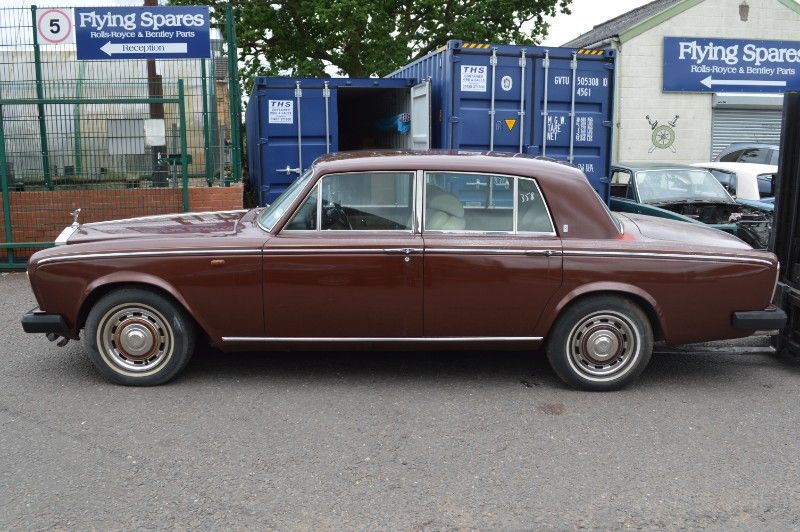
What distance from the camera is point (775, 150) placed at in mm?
15422

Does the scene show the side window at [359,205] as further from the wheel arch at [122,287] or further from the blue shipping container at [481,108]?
the blue shipping container at [481,108]

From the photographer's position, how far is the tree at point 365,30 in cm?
2077

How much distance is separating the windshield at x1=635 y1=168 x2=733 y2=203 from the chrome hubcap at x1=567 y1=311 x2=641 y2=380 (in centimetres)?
506

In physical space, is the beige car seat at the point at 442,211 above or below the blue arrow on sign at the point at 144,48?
below

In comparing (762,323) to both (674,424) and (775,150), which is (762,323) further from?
(775,150)

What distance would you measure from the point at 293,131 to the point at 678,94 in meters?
13.4

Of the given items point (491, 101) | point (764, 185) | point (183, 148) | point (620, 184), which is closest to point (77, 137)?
point (183, 148)

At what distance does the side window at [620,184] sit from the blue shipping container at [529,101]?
24 centimetres

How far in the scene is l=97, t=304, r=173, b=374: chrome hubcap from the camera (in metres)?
5.08

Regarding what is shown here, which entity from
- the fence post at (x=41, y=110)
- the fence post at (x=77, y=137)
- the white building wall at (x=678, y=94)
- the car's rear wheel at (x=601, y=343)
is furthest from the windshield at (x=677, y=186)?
the white building wall at (x=678, y=94)

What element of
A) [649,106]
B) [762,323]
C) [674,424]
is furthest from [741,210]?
[649,106]

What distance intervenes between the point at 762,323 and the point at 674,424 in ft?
3.27

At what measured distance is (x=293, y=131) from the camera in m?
11.0

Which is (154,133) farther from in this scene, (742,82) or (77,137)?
(742,82)
